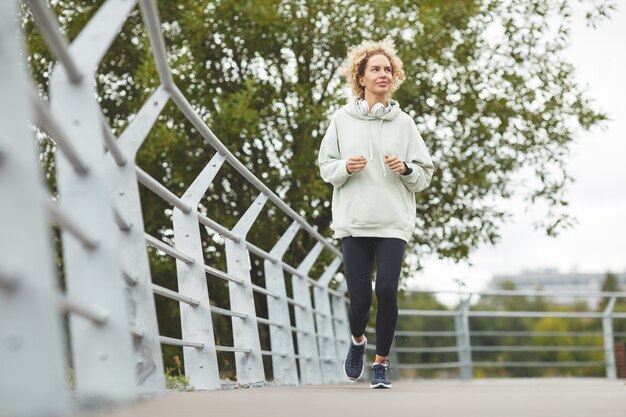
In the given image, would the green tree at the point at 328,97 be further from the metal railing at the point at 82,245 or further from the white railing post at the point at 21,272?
the white railing post at the point at 21,272

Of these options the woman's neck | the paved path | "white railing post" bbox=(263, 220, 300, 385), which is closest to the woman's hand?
the woman's neck

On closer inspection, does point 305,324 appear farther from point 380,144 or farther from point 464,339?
point 464,339

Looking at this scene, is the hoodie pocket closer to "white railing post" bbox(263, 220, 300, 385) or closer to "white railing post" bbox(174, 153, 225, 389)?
"white railing post" bbox(174, 153, 225, 389)

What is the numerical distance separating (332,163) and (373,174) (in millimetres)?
198

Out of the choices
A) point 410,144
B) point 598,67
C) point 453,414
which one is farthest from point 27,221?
point 598,67

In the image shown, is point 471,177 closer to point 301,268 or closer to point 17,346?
point 301,268

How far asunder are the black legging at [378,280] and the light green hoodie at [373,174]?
0.24 ft

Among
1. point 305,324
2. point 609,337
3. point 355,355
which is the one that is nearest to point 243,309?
point 355,355

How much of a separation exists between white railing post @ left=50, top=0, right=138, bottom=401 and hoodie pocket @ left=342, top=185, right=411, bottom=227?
266cm

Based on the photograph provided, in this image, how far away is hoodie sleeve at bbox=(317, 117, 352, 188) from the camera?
525 centimetres

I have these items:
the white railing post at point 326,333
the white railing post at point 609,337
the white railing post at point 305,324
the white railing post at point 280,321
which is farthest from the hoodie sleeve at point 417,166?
the white railing post at point 609,337

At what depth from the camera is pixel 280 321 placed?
22.2ft

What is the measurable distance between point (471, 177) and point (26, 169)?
973cm

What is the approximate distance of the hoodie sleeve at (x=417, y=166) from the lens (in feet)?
17.2
